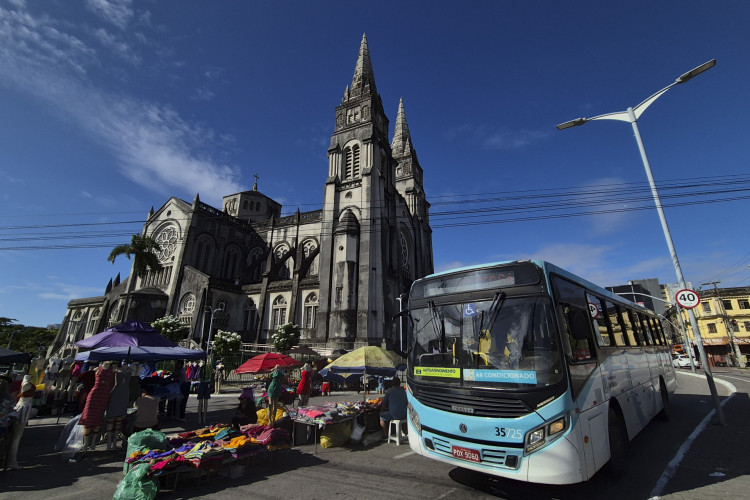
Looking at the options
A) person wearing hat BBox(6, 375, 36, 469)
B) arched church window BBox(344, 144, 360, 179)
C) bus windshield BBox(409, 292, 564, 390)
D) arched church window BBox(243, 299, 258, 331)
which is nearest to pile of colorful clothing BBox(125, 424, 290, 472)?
person wearing hat BBox(6, 375, 36, 469)

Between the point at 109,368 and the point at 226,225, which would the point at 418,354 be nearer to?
the point at 109,368

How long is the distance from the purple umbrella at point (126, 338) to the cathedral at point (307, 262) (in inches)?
644

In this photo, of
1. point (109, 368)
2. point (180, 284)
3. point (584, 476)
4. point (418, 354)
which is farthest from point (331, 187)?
point (584, 476)

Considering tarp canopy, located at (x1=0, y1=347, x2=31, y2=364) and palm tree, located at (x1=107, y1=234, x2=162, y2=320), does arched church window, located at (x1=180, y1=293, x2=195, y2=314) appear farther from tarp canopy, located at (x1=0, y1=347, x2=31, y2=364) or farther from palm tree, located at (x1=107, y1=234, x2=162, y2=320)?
tarp canopy, located at (x1=0, y1=347, x2=31, y2=364)

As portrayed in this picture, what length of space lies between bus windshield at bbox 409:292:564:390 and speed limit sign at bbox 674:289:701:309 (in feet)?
26.1

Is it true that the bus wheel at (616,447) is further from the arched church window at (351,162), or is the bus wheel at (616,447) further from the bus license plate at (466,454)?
the arched church window at (351,162)

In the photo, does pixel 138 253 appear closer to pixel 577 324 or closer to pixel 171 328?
pixel 171 328

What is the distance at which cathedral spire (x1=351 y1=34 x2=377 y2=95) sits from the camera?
3662cm

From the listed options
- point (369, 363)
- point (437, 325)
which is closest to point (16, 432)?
point (437, 325)

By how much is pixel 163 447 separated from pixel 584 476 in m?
→ 6.42

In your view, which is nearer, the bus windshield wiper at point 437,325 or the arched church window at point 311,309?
the bus windshield wiper at point 437,325

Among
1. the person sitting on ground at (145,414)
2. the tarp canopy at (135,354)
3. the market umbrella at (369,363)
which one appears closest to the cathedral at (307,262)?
the market umbrella at (369,363)

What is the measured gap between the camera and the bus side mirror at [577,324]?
15.0 ft

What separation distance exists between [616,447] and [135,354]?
11681mm
